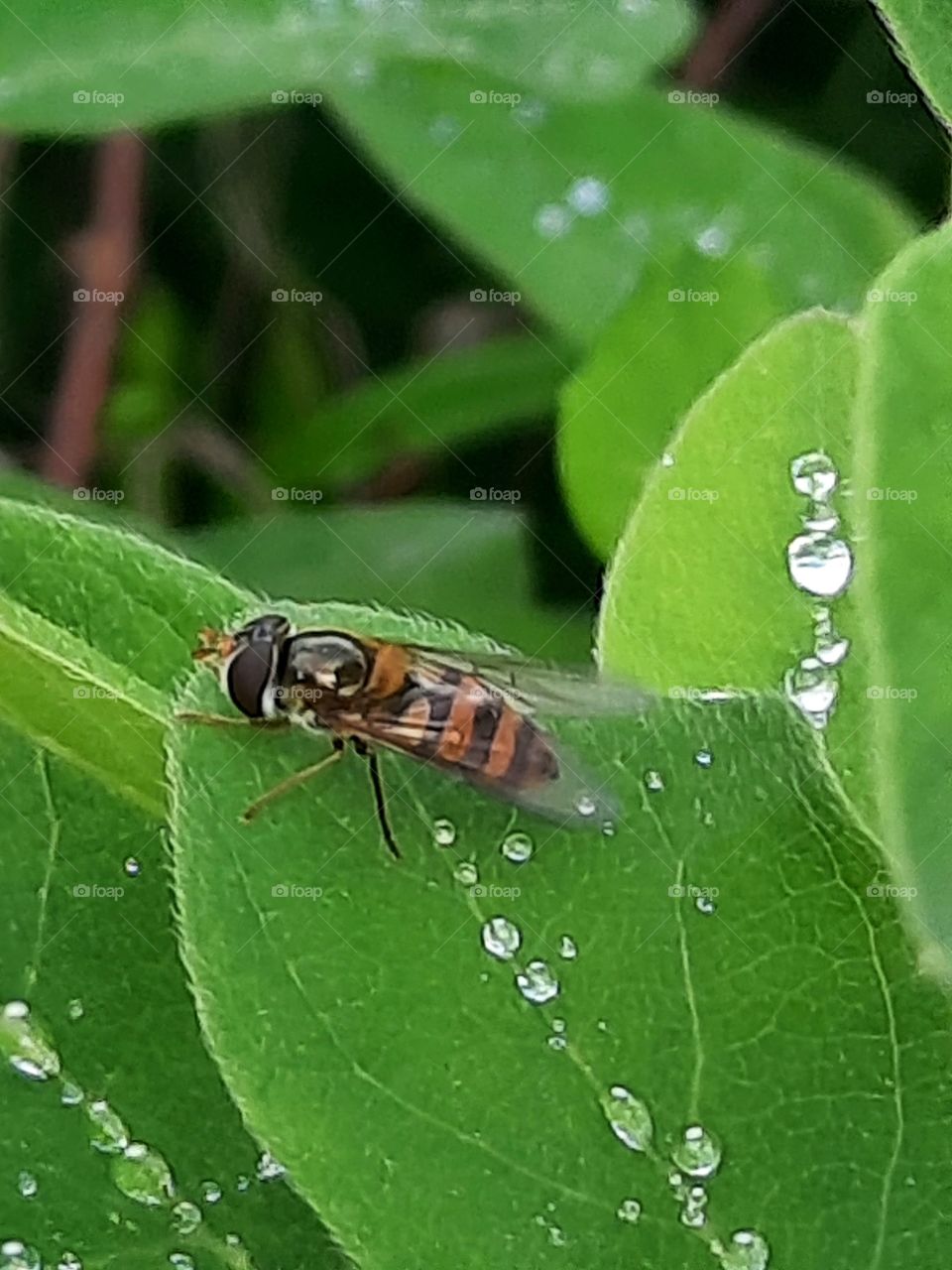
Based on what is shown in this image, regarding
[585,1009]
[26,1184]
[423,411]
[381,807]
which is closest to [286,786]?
[381,807]

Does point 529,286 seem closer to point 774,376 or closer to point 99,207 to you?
point 99,207

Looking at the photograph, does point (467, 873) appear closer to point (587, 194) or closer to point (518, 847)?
point (518, 847)

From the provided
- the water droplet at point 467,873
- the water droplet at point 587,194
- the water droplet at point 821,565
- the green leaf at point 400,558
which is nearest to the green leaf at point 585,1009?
the water droplet at point 467,873

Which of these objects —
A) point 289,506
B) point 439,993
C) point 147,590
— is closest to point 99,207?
point 289,506

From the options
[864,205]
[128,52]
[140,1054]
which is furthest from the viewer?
[864,205]

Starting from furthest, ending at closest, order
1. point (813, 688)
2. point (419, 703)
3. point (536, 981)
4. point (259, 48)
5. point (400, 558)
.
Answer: point (400, 558) < point (259, 48) < point (419, 703) < point (813, 688) < point (536, 981)
